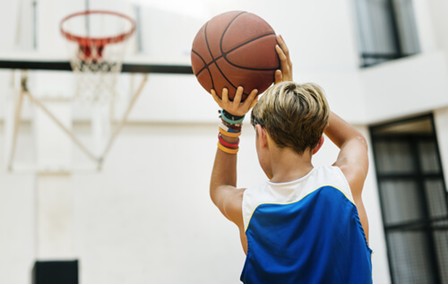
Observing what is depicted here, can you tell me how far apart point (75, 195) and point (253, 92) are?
3.74 m

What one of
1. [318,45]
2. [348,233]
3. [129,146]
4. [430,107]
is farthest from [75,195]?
[348,233]

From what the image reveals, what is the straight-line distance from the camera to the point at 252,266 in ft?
4.39

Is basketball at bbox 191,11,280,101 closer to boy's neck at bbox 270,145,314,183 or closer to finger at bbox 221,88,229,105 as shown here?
finger at bbox 221,88,229,105

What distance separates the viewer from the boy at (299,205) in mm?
1263

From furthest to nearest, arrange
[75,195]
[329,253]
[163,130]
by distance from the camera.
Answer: [163,130], [75,195], [329,253]

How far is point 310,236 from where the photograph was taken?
1.27 metres

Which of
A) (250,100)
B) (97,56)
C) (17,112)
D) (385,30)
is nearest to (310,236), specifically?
(250,100)

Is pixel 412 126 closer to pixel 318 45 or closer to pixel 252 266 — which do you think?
pixel 318 45

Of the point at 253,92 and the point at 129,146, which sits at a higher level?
the point at 129,146

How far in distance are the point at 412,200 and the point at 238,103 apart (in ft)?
17.1

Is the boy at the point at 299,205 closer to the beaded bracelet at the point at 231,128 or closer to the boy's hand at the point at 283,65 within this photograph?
the beaded bracelet at the point at 231,128

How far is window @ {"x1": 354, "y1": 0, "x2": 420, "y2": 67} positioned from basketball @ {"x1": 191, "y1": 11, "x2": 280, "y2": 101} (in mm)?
4821

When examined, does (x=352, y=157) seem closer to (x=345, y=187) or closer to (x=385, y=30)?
(x=345, y=187)

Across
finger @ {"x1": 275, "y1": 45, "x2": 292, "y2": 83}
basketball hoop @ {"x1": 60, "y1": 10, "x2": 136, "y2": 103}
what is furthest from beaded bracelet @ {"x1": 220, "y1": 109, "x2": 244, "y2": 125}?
basketball hoop @ {"x1": 60, "y1": 10, "x2": 136, "y2": 103}
